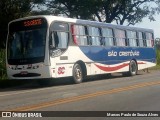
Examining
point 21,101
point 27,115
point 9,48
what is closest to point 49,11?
point 9,48

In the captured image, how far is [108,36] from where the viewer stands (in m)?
23.3

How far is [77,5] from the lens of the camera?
41844 millimetres

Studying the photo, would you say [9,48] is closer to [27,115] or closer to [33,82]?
[33,82]

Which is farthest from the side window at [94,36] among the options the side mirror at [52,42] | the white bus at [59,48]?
the side mirror at [52,42]

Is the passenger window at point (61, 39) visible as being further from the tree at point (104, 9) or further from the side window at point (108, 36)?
the tree at point (104, 9)

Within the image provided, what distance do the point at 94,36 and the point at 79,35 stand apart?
62.1 inches

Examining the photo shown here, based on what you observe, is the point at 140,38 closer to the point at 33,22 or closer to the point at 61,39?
the point at 61,39

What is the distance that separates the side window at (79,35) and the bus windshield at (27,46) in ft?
6.97

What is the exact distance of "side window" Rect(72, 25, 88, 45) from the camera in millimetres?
19844

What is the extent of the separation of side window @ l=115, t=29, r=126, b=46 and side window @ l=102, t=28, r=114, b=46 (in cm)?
66

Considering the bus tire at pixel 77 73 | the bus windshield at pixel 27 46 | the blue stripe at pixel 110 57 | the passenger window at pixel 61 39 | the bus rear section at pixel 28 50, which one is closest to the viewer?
the bus rear section at pixel 28 50

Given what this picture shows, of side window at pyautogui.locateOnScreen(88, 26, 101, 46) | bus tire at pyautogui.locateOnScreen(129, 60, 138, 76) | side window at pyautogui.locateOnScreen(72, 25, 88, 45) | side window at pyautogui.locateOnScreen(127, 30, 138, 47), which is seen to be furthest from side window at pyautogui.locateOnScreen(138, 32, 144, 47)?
side window at pyautogui.locateOnScreen(72, 25, 88, 45)

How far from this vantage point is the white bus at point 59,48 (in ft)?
59.1

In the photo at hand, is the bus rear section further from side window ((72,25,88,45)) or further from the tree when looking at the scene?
the tree
